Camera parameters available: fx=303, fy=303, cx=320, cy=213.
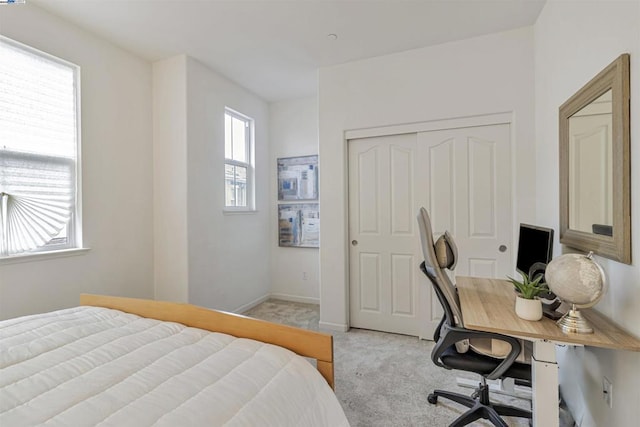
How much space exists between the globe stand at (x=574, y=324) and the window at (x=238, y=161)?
10.5 feet

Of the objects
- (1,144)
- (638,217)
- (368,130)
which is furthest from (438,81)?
(1,144)

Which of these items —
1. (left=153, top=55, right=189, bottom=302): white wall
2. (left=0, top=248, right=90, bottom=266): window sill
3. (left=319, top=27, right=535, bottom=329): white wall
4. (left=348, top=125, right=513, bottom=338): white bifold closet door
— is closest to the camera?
(left=0, top=248, right=90, bottom=266): window sill

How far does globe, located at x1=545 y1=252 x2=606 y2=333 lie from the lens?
1172mm

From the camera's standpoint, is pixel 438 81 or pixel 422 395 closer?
pixel 422 395

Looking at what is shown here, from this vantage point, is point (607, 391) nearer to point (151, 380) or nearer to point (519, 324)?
point (519, 324)

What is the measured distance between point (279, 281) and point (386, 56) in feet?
10.2

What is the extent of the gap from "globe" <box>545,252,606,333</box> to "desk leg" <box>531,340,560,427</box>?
5.0 inches

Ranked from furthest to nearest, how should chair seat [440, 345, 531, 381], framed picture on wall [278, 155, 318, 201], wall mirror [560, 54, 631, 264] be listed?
framed picture on wall [278, 155, 318, 201] < chair seat [440, 345, 531, 381] < wall mirror [560, 54, 631, 264]

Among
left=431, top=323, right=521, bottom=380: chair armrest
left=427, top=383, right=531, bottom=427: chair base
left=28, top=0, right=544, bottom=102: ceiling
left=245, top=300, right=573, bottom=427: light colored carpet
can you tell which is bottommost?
left=245, top=300, right=573, bottom=427: light colored carpet

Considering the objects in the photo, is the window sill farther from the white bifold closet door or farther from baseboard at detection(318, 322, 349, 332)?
the white bifold closet door

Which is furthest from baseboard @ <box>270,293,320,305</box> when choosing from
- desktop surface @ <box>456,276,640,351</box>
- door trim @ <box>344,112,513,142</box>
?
desktop surface @ <box>456,276,640,351</box>

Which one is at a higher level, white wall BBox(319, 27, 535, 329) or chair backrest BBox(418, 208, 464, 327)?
white wall BBox(319, 27, 535, 329)

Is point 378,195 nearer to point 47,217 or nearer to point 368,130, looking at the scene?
point 368,130

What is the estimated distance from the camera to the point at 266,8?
2293 millimetres
